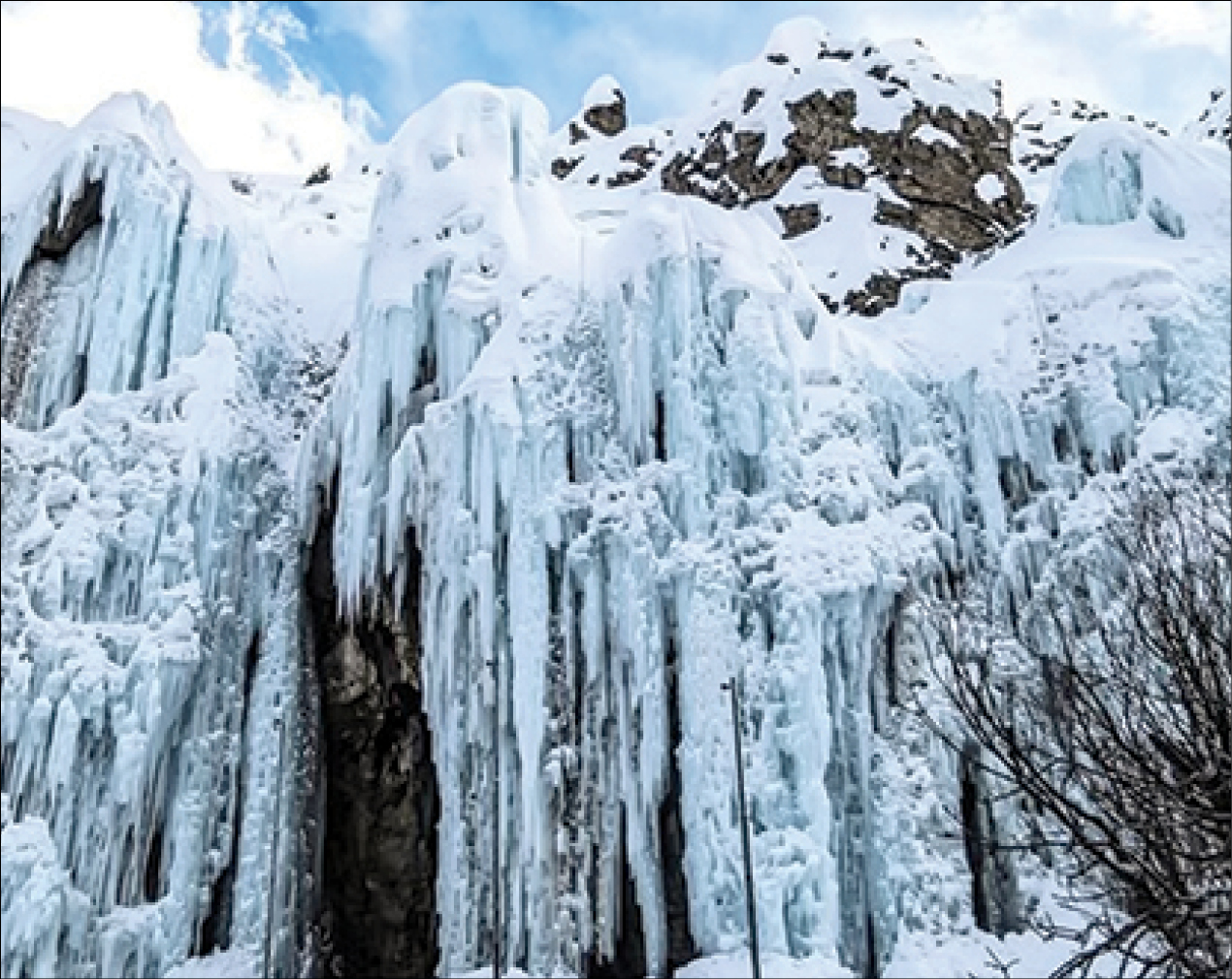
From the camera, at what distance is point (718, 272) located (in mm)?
15227

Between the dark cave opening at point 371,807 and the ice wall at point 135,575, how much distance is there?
2.06ft

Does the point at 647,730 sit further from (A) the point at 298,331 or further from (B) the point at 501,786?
(A) the point at 298,331

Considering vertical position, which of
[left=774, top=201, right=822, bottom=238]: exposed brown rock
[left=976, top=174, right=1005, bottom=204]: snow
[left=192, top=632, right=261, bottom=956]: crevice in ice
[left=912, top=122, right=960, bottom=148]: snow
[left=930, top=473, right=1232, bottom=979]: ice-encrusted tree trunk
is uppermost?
[left=912, top=122, right=960, bottom=148]: snow

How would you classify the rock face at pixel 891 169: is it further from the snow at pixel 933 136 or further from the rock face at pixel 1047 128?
the rock face at pixel 1047 128

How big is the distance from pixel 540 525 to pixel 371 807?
12.5ft

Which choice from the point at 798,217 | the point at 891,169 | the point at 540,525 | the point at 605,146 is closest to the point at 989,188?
the point at 891,169

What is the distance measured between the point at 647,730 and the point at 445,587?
8.09ft

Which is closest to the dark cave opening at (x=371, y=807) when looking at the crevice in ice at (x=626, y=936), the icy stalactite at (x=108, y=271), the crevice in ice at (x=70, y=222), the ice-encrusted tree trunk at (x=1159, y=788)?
the crevice in ice at (x=626, y=936)

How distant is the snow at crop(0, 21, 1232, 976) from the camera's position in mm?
12672

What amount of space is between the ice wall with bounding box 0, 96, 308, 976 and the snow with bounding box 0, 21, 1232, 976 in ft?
0.12

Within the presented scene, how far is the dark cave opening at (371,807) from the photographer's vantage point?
1498 centimetres

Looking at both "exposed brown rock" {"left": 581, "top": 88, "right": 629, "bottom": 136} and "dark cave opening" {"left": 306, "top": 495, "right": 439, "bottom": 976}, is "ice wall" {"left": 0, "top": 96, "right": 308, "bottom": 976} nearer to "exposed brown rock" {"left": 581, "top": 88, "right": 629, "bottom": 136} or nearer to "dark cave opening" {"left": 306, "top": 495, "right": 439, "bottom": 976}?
"dark cave opening" {"left": 306, "top": 495, "right": 439, "bottom": 976}

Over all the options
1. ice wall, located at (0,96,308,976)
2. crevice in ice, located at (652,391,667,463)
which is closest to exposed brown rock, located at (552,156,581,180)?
ice wall, located at (0,96,308,976)

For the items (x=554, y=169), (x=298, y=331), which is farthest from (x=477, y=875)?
(x=554, y=169)
